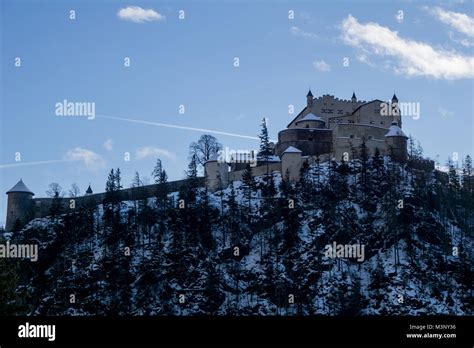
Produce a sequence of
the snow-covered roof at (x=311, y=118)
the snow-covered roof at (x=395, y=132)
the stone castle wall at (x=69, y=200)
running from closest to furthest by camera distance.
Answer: the stone castle wall at (x=69, y=200) < the snow-covered roof at (x=395, y=132) < the snow-covered roof at (x=311, y=118)

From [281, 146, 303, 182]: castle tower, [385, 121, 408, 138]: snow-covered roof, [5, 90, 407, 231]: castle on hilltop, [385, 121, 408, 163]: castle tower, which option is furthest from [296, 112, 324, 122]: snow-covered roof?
[385, 121, 408, 163]: castle tower

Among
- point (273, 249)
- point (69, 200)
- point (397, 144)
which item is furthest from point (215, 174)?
point (397, 144)

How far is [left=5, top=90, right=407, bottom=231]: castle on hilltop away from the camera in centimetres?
9312

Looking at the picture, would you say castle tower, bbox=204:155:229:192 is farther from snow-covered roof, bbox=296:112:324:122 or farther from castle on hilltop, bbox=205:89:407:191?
snow-covered roof, bbox=296:112:324:122

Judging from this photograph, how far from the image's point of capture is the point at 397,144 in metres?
94.0

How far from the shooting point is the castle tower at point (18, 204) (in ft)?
306

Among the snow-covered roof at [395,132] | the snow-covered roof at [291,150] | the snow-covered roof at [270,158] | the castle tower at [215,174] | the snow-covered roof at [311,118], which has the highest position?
the snow-covered roof at [311,118]

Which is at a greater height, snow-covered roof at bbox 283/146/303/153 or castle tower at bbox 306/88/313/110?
castle tower at bbox 306/88/313/110

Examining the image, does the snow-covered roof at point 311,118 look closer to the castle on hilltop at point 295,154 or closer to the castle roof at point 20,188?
the castle on hilltop at point 295,154

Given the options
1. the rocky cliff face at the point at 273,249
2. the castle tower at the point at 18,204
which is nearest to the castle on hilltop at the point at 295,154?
the castle tower at the point at 18,204

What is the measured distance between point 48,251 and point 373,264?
37.4m

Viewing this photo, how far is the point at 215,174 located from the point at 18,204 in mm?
27225

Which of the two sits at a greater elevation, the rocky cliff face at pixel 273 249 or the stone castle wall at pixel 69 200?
the stone castle wall at pixel 69 200

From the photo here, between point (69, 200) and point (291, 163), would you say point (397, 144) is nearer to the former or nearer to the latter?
point (291, 163)
